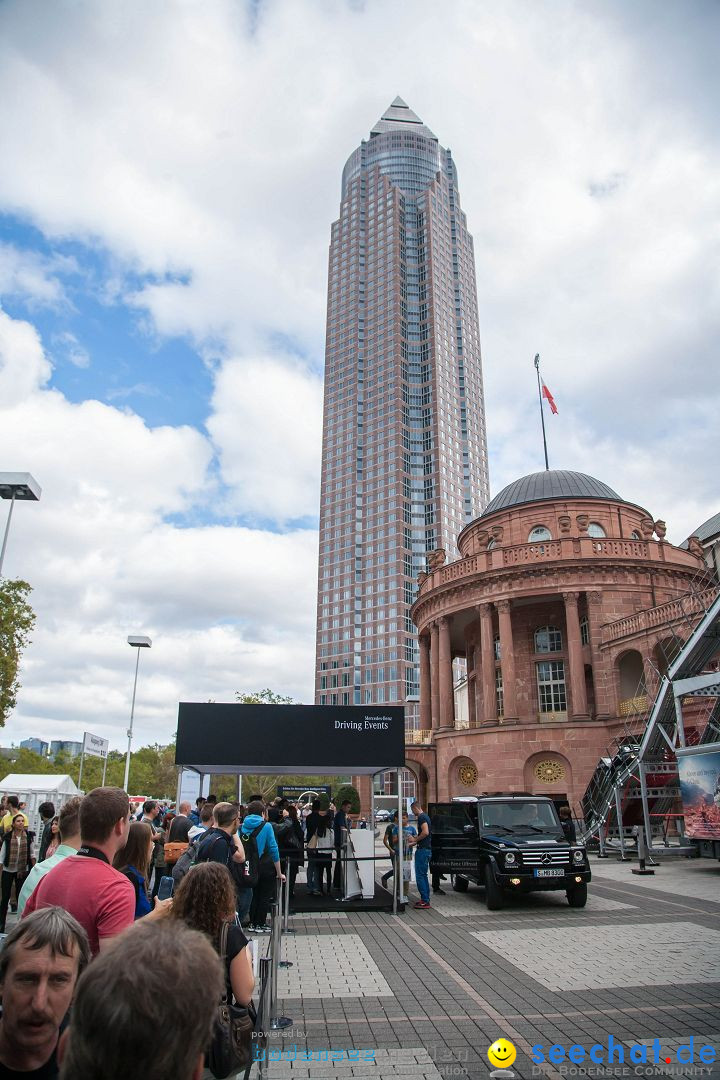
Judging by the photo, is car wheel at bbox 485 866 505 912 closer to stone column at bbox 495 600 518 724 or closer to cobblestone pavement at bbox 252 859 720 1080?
cobblestone pavement at bbox 252 859 720 1080

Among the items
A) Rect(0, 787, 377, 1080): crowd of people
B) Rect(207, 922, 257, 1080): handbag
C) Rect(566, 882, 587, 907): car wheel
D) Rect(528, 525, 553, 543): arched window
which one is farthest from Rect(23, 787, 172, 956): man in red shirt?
Rect(528, 525, 553, 543): arched window

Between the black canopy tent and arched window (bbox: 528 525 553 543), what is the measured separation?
87.6 feet

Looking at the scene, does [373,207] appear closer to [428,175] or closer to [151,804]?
[428,175]

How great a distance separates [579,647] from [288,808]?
21.8 metres

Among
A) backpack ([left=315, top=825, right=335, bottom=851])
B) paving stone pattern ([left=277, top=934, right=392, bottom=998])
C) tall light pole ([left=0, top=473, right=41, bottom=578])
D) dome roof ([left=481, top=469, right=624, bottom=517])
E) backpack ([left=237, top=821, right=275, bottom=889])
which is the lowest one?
paving stone pattern ([left=277, top=934, right=392, bottom=998])

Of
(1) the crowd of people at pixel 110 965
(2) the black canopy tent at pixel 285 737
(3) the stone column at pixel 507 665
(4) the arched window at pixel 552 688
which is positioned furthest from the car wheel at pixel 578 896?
(4) the arched window at pixel 552 688

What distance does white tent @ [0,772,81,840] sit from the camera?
22891 millimetres

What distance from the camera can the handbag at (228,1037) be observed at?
128 inches

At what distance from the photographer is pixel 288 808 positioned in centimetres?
1638

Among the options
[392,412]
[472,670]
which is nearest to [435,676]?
[472,670]

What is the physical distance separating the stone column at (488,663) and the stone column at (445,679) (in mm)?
2592

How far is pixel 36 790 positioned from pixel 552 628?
86.3 ft

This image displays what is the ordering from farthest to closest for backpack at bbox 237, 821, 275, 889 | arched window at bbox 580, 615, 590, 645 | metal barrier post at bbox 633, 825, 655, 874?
arched window at bbox 580, 615, 590, 645 → metal barrier post at bbox 633, 825, 655, 874 → backpack at bbox 237, 821, 275, 889

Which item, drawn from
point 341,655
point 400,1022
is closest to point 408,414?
point 341,655
